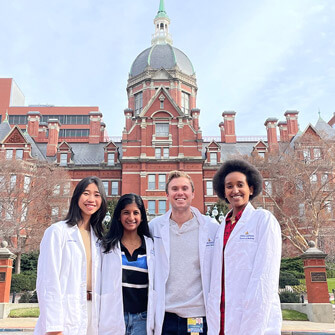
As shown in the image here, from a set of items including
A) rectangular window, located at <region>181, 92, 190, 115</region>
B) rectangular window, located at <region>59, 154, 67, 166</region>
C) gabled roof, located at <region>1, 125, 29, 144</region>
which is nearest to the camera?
gabled roof, located at <region>1, 125, 29, 144</region>

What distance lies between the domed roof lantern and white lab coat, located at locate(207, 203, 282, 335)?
57.4m

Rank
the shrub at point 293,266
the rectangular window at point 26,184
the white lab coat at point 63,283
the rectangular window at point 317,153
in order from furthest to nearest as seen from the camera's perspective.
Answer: the rectangular window at point 317,153
the rectangular window at point 26,184
the shrub at point 293,266
the white lab coat at point 63,283

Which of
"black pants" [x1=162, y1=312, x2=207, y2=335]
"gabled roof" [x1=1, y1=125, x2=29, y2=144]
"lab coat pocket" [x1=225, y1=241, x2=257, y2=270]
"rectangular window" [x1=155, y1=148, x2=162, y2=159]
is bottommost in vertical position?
"black pants" [x1=162, y1=312, x2=207, y2=335]

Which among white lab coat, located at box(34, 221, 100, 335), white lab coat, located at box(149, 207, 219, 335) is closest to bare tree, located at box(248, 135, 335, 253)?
white lab coat, located at box(149, 207, 219, 335)

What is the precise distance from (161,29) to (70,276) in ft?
199

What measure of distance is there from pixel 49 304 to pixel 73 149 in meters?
42.6

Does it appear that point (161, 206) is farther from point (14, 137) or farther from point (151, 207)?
point (14, 137)

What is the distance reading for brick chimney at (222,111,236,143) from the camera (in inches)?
1858

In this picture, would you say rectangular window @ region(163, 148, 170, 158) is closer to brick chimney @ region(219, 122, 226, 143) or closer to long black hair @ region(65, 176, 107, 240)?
brick chimney @ region(219, 122, 226, 143)

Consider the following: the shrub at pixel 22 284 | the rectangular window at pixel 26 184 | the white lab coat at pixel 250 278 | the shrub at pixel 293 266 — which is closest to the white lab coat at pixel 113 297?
the white lab coat at pixel 250 278

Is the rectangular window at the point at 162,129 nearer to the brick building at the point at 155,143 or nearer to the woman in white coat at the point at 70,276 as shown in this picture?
the brick building at the point at 155,143

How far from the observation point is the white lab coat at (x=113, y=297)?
3.87 m

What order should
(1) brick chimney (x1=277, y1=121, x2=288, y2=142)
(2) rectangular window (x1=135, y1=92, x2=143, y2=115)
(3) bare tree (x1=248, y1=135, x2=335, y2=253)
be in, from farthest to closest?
(2) rectangular window (x1=135, y1=92, x2=143, y2=115) < (1) brick chimney (x1=277, y1=121, x2=288, y2=142) < (3) bare tree (x1=248, y1=135, x2=335, y2=253)

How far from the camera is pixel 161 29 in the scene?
2325 inches
